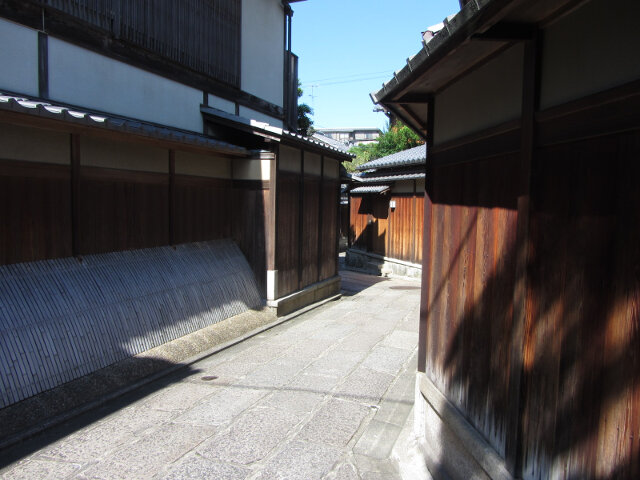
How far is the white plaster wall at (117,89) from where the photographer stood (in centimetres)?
723

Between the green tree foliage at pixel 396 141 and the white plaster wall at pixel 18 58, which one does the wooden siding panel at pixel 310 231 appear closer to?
the white plaster wall at pixel 18 58

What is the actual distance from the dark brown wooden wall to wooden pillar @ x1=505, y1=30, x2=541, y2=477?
6070 mm

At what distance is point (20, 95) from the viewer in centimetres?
648

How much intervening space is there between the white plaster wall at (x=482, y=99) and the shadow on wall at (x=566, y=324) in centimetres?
68

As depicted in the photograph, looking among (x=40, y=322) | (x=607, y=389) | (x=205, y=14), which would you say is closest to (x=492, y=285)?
(x=607, y=389)

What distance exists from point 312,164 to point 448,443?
946 centimetres

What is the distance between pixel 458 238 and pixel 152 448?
3832mm

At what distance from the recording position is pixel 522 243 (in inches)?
117

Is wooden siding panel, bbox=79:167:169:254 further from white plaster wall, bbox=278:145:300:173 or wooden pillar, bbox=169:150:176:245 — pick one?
white plaster wall, bbox=278:145:300:173

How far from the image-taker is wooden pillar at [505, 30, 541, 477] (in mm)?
2906

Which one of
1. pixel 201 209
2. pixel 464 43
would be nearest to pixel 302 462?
pixel 464 43

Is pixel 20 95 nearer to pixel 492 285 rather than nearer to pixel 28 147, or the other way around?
pixel 28 147

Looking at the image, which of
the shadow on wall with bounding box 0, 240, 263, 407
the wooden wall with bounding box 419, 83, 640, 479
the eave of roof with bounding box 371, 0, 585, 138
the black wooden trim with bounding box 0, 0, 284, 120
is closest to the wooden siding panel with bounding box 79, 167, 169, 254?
the shadow on wall with bounding box 0, 240, 263, 407

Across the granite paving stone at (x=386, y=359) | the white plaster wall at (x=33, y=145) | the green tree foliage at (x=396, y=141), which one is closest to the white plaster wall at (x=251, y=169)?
the white plaster wall at (x=33, y=145)
